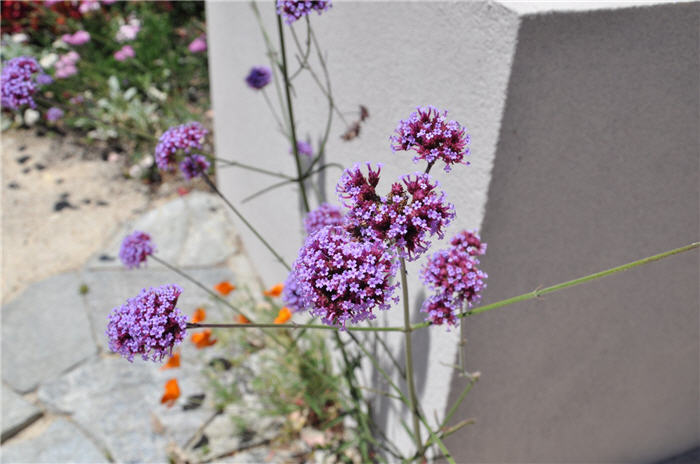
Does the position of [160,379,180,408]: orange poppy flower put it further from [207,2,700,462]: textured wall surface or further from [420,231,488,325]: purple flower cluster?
[420,231,488,325]: purple flower cluster

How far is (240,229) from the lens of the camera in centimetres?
371

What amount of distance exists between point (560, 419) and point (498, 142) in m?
1.13

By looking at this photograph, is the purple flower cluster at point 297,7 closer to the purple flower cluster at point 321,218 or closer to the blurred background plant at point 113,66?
the purple flower cluster at point 321,218

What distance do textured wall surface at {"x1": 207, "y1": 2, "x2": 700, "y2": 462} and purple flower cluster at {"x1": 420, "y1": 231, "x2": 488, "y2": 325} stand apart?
0.25 meters

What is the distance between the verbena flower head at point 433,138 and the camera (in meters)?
0.85

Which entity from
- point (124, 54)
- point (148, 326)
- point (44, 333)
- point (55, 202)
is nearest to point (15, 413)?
point (44, 333)

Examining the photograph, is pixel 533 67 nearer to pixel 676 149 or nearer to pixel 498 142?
pixel 498 142

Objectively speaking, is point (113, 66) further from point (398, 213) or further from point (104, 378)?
point (398, 213)

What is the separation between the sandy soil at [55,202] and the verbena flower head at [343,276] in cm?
320

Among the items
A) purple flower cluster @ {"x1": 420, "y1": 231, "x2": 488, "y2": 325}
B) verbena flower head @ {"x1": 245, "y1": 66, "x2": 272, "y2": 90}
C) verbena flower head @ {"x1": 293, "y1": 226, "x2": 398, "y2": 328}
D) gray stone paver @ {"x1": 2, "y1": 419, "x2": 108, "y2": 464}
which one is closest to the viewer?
verbena flower head @ {"x1": 293, "y1": 226, "x2": 398, "y2": 328}

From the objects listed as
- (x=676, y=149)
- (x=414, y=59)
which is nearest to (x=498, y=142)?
(x=414, y=59)

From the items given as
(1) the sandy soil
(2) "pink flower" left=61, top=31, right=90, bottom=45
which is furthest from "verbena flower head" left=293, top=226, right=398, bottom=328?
(2) "pink flower" left=61, top=31, right=90, bottom=45

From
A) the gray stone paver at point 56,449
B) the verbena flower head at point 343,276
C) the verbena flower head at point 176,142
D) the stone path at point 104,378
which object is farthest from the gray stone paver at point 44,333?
the verbena flower head at point 343,276

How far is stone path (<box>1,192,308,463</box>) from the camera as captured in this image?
2.41 m
